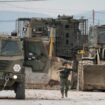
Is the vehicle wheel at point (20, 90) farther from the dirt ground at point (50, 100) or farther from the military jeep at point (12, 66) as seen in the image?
the dirt ground at point (50, 100)

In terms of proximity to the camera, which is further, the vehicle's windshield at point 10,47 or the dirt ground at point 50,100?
the vehicle's windshield at point 10,47

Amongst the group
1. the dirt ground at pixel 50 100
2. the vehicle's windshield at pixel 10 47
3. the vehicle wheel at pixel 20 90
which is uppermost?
the vehicle's windshield at pixel 10 47

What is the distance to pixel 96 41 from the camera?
169ft

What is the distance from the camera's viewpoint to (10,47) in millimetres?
→ 22469

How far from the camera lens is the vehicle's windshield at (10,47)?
22250 mm

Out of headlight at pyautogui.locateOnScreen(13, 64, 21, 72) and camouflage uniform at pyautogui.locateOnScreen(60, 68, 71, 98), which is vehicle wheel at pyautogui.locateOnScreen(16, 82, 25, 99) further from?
camouflage uniform at pyautogui.locateOnScreen(60, 68, 71, 98)

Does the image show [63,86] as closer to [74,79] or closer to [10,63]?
[10,63]

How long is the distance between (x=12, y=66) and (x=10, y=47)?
1201 mm

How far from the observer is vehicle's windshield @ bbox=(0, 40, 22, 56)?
22.2m

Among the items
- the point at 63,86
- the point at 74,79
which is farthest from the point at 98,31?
the point at 63,86

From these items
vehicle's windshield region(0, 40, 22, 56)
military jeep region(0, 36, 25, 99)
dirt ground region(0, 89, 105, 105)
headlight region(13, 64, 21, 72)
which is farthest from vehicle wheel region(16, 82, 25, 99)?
vehicle's windshield region(0, 40, 22, 56)

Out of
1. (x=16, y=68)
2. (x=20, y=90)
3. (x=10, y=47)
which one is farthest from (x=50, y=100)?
(x=10, y=47)

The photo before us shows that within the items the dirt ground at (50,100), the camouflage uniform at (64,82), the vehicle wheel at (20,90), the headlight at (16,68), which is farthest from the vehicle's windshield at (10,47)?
the camouflage uniform at (64,82)

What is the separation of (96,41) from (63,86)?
26.1 meters
